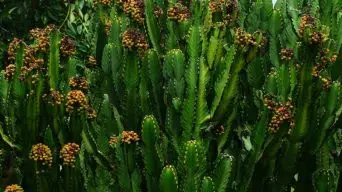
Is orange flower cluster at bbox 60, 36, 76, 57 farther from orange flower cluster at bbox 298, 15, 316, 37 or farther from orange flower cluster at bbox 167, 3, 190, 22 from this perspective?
orange flower cluster at bbox 298, 15, 316, 37

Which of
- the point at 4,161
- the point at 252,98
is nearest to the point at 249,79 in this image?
the point at 252,98

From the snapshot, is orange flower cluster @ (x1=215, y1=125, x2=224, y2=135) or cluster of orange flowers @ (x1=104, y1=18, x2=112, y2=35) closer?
orange flower cluster @ (x1=215, y1=125, x2=224, y2=135)

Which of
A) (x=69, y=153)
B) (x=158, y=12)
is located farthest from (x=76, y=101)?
(x=158, y=12)

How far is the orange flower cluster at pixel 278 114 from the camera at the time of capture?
3689mm

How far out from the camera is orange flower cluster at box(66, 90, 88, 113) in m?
3.88

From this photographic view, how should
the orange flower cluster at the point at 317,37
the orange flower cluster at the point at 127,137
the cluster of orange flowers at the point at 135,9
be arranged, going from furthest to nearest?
the cluster of orange flowers at the point at 135,9 → the orange flower cluster at the point at 317,37 → the orange flower cluster at the point at 127,137

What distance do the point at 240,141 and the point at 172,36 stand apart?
0.83 m

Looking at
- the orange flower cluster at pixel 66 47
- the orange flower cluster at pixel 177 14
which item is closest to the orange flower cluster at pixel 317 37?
the orange flower cluster at pixel 177 14

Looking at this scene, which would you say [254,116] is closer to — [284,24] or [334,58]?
[334,58]

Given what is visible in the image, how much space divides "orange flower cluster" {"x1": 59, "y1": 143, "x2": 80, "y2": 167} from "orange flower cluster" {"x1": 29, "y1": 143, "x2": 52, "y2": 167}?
75mm

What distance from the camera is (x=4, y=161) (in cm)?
464

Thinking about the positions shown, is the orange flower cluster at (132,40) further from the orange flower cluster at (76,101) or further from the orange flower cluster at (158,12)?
the orange flower cluster at (158,12)

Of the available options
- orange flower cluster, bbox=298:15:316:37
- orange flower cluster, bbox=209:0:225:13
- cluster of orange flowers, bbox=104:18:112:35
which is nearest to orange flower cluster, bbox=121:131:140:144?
orange flower cluster, bbox=298:15:316:37

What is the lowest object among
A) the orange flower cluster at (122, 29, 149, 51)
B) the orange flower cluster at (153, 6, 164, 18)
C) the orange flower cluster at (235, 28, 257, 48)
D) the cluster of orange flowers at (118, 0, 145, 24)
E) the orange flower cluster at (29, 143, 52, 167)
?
the orange flower cluster at (29, 143, 52, 167)
